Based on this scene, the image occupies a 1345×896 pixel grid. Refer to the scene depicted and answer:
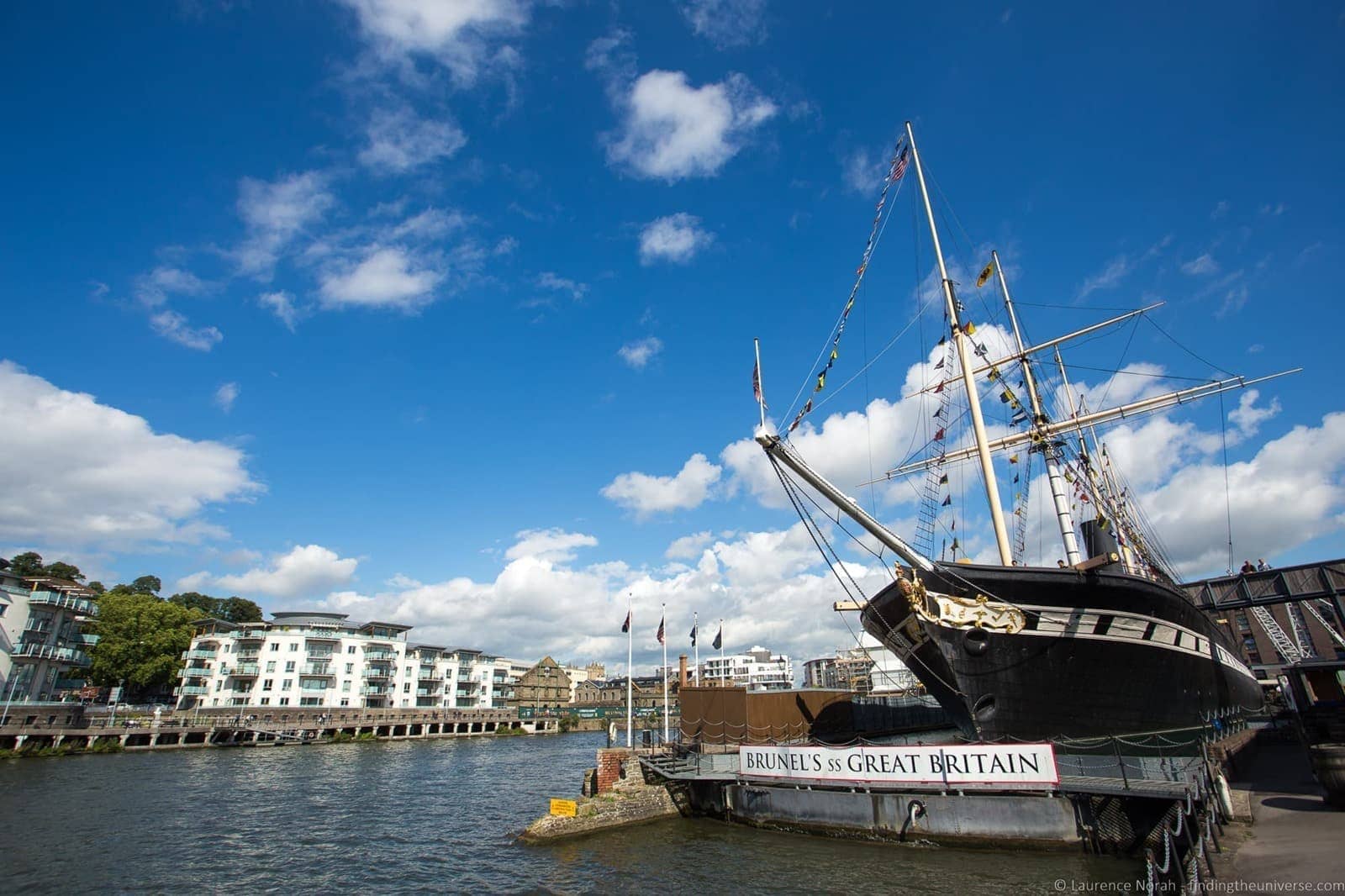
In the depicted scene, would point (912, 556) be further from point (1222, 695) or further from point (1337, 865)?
point (1222, 695)

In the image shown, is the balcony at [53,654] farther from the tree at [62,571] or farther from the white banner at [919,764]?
the white banner at [919,764]

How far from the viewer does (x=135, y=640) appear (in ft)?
212

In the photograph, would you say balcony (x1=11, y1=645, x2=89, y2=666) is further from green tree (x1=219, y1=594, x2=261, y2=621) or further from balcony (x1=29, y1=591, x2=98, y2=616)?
green tree (x1=219, y1=594, x2=261, y2=621)

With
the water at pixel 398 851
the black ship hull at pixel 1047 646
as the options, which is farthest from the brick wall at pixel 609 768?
the black ship hull at pixel 1047 646

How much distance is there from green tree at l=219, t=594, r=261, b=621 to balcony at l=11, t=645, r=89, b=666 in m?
34.6

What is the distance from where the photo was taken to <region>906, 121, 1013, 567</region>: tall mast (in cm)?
2069

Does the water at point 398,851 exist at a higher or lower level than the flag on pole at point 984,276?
lower

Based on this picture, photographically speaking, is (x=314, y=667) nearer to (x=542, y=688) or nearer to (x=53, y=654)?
(x=53, y=654)

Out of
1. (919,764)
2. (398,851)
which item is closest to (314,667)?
(398,851)

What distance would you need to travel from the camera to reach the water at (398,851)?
13.9 m

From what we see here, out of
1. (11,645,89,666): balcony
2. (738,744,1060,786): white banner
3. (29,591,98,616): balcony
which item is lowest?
(738,744,1060,786): white banner

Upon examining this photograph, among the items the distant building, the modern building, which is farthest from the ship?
the distant building

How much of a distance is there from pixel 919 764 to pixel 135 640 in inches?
3148

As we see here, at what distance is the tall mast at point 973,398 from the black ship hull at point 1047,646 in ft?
7.34
